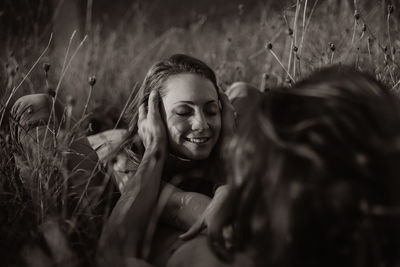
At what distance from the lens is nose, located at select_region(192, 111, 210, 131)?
2.44m

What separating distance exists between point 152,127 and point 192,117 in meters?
0.18

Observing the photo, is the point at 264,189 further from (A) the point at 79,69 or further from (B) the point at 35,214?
(A) the point at 79,69

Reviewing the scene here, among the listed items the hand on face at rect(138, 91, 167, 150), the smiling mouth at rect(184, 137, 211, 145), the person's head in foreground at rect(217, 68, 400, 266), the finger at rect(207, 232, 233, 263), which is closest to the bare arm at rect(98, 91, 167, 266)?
the hand on face at rect(138, 91, 167, 150)

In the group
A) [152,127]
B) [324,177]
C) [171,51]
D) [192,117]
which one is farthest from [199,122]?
[171,51]

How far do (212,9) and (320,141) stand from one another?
176 inches

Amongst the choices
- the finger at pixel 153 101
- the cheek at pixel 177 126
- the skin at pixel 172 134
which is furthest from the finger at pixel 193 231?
the finger at pixel 153 101

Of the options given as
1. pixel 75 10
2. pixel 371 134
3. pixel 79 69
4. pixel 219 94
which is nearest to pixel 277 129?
pixel 371 134

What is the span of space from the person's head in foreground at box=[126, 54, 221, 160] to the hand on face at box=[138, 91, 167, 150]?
3 cm

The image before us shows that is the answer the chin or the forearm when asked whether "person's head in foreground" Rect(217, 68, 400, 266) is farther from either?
the chin

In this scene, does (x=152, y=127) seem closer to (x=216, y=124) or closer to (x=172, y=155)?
(x=172, y=155)

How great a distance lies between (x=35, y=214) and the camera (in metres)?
2.11

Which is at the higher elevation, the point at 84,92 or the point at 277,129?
the point at 277,129

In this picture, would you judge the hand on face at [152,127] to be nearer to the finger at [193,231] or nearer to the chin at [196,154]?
the chin at [196,154]

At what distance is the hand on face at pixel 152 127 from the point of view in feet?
8.16
